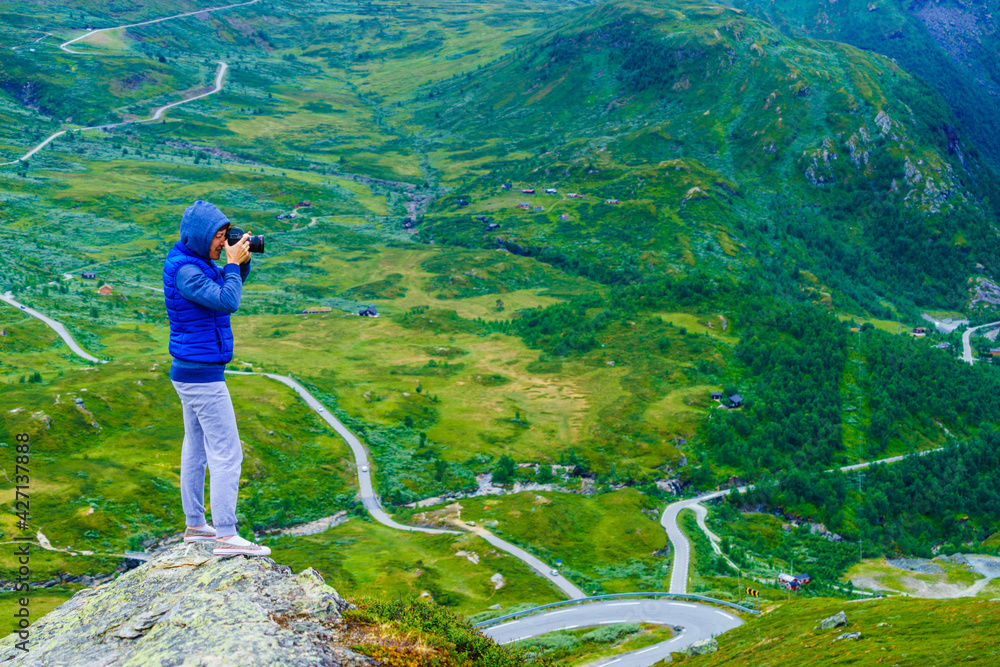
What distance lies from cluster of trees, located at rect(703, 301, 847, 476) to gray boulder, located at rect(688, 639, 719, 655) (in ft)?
211

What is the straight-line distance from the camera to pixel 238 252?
15023 millimetres

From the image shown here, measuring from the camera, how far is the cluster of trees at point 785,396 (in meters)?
110

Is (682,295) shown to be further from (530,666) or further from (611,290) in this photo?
(530,666)

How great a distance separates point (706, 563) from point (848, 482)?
39.3m

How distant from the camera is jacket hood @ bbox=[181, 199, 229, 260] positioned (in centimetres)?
1478

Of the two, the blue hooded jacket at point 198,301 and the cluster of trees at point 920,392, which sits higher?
the blue hooded jacket at point 198,301

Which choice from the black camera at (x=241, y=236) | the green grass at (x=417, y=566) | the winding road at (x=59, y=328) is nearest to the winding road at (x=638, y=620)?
the green grass at (x=417, y=566)

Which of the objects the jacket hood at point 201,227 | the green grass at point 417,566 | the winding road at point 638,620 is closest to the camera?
the jacket hood at point 201,227

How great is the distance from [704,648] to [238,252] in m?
40.2

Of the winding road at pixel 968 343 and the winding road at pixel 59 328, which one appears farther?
the winding road at pixel 968 343

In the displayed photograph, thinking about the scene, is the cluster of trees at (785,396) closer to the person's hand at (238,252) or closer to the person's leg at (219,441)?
the person's leg at (219,441)

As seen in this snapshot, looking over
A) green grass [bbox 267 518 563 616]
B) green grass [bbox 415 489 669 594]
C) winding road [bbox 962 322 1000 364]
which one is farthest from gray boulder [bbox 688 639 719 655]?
winding road [bbox 962 322 1000 364]

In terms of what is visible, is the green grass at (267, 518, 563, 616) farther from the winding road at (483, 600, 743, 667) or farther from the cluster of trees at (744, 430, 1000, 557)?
the cluster of trees at (744, 430, 1000, 557)

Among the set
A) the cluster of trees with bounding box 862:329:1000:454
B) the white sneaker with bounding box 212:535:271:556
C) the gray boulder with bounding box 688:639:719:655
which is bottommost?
the cluster of trees with bounding box 862:329:1000:454
